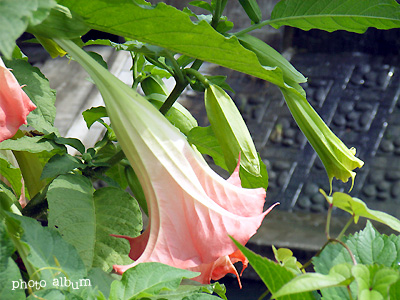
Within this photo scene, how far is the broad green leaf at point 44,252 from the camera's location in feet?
0.83

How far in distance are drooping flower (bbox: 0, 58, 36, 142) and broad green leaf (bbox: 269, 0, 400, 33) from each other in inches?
8.7

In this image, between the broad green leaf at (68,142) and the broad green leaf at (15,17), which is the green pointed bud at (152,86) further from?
the broad green leaf at (15,17)

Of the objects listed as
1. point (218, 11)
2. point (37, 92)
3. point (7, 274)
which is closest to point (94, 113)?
point (37, 92)

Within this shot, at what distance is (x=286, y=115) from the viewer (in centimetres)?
286

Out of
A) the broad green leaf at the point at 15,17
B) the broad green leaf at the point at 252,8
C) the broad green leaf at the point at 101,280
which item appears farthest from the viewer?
the broad green leaf at the point at 252,8

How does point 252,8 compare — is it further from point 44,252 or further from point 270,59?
point 44,252

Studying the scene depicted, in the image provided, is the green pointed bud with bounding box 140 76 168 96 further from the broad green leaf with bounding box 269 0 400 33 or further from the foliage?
the broad green leaf with bounding box 269 0 400 33

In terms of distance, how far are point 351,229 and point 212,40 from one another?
1.88 metres

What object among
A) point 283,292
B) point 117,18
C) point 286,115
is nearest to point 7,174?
point 117,18

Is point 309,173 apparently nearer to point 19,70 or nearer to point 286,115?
point 286,115

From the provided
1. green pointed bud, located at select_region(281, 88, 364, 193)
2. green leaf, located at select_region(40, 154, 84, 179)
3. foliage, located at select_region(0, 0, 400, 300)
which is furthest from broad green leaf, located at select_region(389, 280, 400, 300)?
green leaf, located at select_region(40, 154, 84, 179)

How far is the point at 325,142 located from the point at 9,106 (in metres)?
0.22

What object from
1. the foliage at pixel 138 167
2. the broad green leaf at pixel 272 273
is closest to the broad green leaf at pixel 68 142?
the foliage at pixel 138 167

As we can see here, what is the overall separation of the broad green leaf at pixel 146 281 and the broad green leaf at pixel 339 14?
237mm
